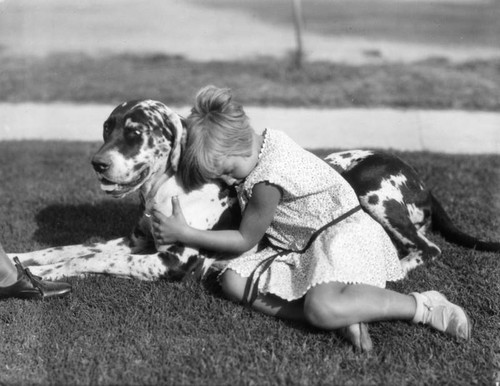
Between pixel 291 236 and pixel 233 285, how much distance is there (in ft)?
1.48

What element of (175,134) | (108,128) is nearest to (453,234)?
(175,134)

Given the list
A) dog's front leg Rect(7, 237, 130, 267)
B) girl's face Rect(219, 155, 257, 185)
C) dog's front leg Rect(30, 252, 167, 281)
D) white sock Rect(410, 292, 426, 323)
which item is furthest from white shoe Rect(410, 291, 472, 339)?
dog's front leg Rect(7, 237, 130, 267)

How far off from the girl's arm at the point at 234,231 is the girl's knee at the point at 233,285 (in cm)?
15

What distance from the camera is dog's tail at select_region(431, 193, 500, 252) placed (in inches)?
175

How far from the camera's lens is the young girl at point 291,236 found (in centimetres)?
351

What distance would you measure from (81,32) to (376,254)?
9.70 metres

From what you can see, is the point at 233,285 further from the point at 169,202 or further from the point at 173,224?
the point at 169,202

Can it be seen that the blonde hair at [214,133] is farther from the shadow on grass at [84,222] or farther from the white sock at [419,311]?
the shadow on grass at [84,222]

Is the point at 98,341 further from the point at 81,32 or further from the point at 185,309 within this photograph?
the point at 81,32

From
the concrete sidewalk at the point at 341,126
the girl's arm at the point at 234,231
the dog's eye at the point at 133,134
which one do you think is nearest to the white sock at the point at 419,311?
the girl's arm at the point at 234,231

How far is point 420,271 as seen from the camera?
4234mm

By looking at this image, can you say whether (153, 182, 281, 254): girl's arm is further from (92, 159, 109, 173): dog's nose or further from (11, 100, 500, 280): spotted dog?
(92, 159, 109, 173): dog's nose

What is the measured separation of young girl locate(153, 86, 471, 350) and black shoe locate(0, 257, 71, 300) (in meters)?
0.69

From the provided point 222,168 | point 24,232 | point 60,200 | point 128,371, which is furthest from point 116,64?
point 128,371
